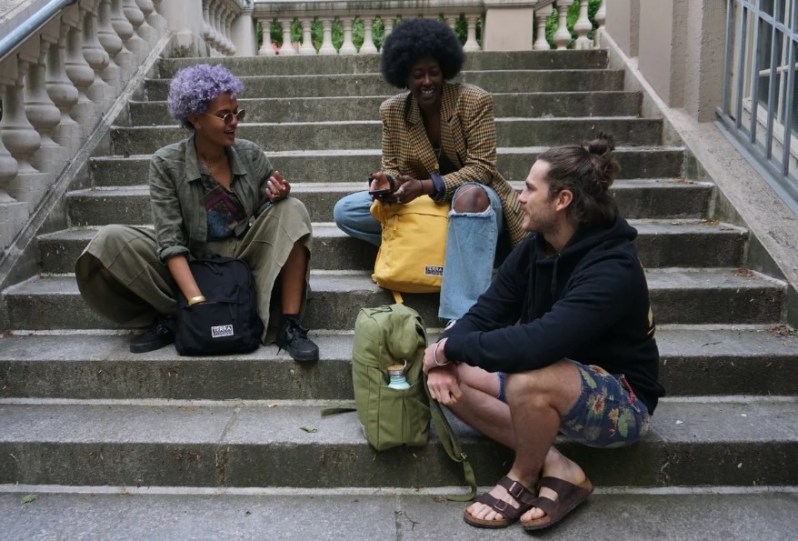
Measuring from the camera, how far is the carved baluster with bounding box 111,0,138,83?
4.77m

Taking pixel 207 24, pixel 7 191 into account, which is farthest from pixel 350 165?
pixel 207 24

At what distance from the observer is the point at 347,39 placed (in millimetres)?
7121

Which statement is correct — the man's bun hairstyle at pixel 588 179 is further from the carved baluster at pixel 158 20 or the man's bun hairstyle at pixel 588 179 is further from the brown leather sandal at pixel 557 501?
the carved baluster at pixel 158 20

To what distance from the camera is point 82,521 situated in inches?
90.5

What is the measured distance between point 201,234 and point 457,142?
1297 millimetres

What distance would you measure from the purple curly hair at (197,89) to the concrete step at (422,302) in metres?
1.01

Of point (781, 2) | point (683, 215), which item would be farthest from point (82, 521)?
point (781, 2)

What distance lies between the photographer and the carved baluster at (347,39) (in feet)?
23.1

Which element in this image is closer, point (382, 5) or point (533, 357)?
point (533, 357)

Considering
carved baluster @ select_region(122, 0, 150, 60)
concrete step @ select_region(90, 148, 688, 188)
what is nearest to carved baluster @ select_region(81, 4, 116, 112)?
concrete step @ select_region(90, 148, 688, 188)

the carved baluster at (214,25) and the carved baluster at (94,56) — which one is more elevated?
the carved baluster at (214,25)

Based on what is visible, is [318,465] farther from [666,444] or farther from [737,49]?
[737,49]

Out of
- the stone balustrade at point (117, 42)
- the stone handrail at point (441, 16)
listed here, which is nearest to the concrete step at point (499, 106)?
the stone balustrade at point (117, 42)

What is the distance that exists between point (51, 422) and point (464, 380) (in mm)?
1708
